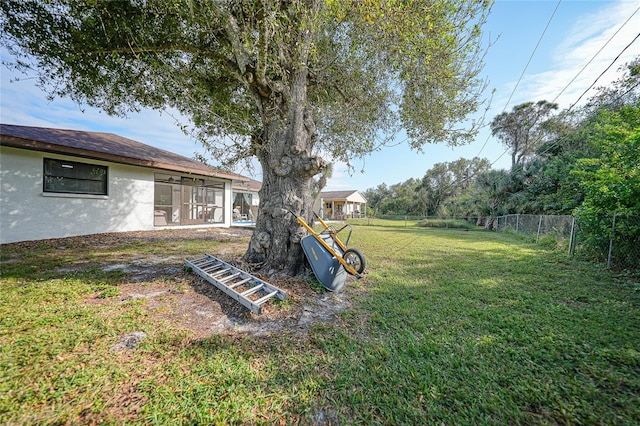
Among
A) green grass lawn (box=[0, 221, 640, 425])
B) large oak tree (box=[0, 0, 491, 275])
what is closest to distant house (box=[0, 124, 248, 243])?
large oak tree (box=[0, 0, 491, 275])

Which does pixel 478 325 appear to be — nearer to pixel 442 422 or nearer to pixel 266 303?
pixel 442 422

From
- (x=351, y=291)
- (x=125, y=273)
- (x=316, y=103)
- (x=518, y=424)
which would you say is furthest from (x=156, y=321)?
(x=316, y=103)

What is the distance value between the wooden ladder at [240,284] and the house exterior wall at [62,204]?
21.2 feet

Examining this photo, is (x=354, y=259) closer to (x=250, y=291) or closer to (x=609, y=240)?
(x=250, y=291)

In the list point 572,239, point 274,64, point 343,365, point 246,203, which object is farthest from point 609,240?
point 246,203

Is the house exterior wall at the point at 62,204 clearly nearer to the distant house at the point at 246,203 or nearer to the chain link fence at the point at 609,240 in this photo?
the distant house at the point at 246,203

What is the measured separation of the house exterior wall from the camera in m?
6.58

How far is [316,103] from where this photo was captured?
6418 millimetres

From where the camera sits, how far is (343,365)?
2102mm

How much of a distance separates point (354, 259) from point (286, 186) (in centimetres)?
183

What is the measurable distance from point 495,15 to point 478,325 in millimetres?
5396

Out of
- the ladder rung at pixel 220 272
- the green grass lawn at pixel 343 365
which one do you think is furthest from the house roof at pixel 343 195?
the green grass lawn at pixel 343 365

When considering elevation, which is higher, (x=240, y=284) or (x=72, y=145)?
(x=72, y=145)

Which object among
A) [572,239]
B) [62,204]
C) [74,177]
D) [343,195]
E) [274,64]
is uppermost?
[274,64]
